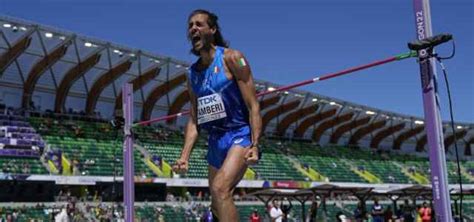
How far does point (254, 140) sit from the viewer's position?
417 cm

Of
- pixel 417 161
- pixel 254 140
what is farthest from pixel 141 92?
pixel 254 140

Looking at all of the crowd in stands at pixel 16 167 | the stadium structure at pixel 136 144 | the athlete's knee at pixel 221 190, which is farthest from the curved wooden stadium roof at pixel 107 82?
the athlete's knee at pixel 221 190

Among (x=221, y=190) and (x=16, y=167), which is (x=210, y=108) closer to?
(x=221, y=190)

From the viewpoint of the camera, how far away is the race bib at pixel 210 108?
4.41m

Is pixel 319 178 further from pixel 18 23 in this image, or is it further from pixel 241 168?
pixel 241 168

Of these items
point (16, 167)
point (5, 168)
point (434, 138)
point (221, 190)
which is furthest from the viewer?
point (16, 167)

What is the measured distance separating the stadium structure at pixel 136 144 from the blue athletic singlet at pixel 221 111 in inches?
781

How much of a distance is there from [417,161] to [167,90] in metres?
29.0

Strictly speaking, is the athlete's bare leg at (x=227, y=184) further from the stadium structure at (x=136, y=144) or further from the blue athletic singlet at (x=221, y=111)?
the stadium structure at (x=136, y=144)

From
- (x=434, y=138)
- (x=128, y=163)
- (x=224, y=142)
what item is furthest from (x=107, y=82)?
(x=224, y=142)

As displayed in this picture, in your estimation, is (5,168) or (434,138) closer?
(434,138)

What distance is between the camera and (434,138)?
227 inches

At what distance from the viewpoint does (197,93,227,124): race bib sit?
441 centimetres

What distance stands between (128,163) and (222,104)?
24.6 feet
